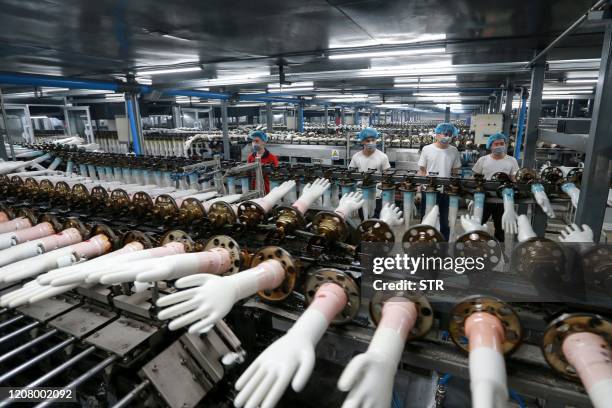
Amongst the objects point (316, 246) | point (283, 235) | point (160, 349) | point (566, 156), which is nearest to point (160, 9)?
point (283, 235)

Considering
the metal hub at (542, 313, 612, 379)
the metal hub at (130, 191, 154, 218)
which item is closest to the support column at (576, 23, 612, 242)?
the metal hub at (542, 313, 612, 379)

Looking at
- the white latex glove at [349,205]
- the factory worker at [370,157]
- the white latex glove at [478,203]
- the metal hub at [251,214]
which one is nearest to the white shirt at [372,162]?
the factory worker at [370,157]

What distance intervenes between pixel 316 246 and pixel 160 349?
87cm

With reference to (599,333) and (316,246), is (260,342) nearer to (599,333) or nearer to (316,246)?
(316,246)

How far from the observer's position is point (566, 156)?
8469mm

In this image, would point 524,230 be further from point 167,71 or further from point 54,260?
point 167,71

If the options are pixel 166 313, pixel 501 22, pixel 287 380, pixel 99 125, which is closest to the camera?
pixel 287 380

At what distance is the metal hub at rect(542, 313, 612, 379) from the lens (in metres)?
0.93

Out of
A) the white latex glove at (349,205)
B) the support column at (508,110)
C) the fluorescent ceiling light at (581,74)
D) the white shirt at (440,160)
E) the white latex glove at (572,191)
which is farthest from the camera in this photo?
the support column at (508,110)

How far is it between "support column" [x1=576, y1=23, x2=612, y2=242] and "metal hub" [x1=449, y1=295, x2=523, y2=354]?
175 cm

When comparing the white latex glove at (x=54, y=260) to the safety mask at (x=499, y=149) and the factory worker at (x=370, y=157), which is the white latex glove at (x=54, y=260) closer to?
the factory worker at (x=370, y=157)

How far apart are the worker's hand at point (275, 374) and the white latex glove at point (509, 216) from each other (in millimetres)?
2004

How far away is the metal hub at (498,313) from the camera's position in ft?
3.45

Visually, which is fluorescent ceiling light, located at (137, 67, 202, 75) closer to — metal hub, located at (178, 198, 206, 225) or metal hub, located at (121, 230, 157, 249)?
Answer: metal hub, located at (178, 198, 206, 225)
